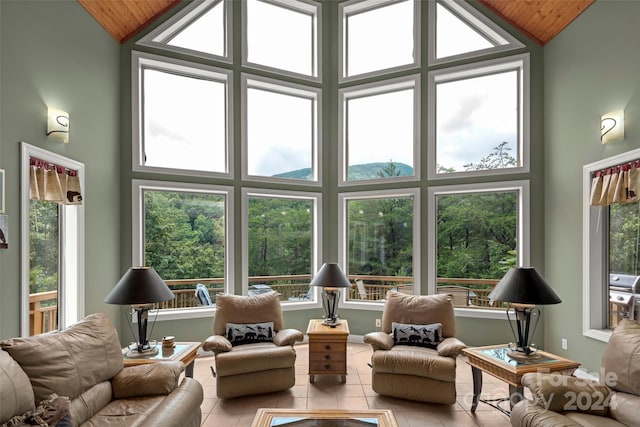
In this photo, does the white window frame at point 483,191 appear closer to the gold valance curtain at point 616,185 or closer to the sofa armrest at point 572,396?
the gold valance curtain at point 616,185

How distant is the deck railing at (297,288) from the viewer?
15.3ft

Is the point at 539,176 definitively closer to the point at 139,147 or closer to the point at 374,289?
the point at 374,289

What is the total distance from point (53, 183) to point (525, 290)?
13.7ft

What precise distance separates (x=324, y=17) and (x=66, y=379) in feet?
17.9

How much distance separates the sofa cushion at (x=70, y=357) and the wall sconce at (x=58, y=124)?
1742 millimetres

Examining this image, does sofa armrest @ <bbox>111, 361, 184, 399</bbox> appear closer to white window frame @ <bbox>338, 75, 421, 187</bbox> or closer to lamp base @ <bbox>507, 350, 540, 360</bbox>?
lamp base @ <bbox>507, 350, 540, 360</bbox>

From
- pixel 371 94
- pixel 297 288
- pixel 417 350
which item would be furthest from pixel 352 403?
pixel 371 94

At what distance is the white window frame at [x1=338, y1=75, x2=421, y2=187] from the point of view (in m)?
5.05

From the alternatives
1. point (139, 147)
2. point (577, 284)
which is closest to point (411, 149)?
point (577, 284)

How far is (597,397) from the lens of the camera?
224cm

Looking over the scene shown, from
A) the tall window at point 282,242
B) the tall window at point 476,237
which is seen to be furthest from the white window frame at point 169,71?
the tall window at point 476,237

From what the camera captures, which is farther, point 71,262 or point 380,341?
point 71,262

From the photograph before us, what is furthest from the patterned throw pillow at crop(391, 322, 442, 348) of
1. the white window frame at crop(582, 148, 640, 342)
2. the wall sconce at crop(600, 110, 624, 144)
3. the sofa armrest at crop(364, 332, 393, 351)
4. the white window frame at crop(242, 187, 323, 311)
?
the wall sconce at crop(600, 110, 624, 144)

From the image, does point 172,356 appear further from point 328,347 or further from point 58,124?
point 58,124
